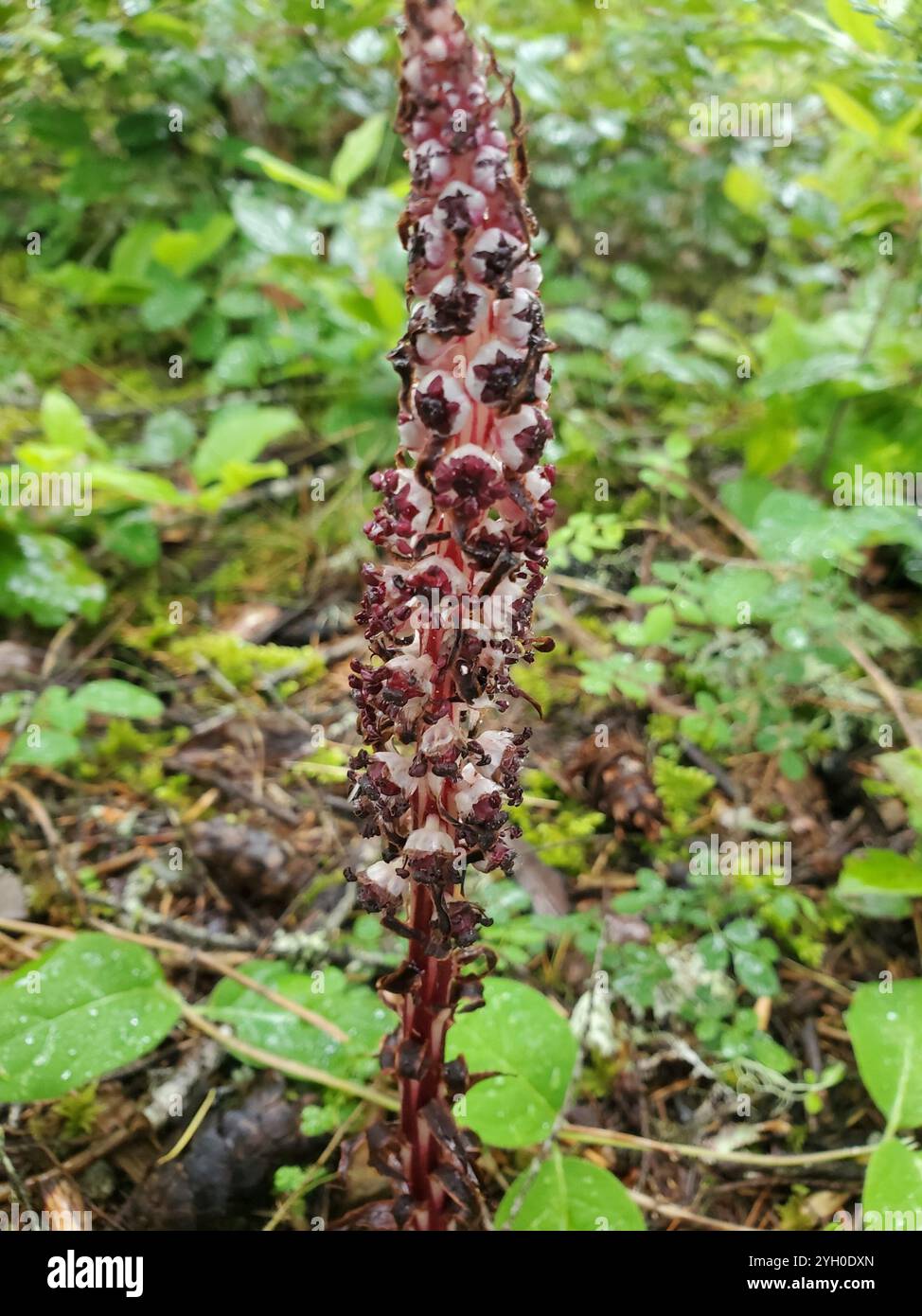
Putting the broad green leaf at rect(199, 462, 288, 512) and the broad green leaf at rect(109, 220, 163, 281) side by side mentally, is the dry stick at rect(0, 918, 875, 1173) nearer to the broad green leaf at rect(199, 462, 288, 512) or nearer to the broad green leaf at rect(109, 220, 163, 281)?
the broad green leaf at rect(199, 462, 288, 512)

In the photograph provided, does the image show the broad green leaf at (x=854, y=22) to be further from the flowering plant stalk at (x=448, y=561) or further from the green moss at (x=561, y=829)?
the green moss at (x=561, y=829)

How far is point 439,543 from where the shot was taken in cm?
121

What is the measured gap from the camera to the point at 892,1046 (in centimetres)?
177

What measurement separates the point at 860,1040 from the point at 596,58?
14.6 feet

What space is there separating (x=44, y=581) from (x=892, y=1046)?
9.18 feet

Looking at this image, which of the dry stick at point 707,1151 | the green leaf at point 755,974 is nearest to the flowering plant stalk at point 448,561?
the dry stick at point 707,1151

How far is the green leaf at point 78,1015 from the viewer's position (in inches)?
60.7

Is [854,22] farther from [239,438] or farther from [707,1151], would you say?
[707,1151]

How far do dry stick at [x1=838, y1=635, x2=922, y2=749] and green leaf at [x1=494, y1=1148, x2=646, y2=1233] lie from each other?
1539mm

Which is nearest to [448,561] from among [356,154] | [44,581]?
[44,581]

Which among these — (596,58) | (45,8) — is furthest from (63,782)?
(596,58)

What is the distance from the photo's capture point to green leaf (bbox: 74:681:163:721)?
236 centimetres

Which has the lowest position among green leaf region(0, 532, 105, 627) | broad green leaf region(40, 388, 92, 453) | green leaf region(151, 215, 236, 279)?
Answer: green leaf region(0, 532, 105, 627)

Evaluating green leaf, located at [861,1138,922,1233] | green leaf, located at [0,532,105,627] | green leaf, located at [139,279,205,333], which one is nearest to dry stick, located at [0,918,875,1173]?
green leaf, located at [861,1138,922,1233]
